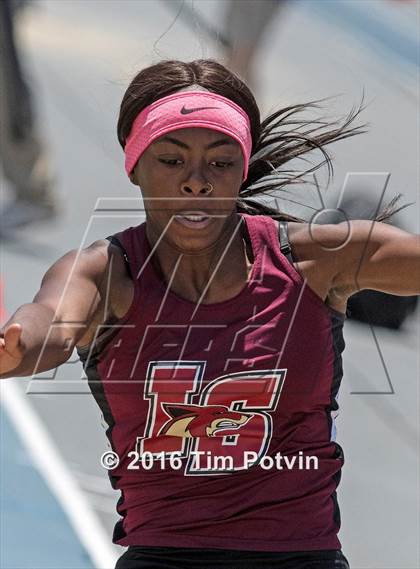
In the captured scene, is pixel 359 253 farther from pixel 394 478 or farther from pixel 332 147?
pixel 332 147

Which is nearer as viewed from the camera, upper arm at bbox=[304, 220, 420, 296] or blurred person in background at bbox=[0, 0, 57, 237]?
upper arm at bbox=[304, 220, 420, 296]

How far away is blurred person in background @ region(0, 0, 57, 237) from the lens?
4.99 m

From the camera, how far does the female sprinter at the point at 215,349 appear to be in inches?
87.4

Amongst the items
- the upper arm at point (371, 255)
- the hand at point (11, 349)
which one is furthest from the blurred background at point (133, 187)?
the hand at point (11, 349)

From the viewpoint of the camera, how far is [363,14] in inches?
179

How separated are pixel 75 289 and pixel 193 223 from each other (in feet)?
0.78

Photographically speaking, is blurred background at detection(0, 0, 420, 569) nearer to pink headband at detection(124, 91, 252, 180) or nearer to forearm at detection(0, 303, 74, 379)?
pink headband at detection(124, 91, 252, 180)

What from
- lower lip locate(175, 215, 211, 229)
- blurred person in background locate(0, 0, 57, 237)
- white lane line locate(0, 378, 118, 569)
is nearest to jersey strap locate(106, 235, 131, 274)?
lower lip locate(175, 215, 211, 229)

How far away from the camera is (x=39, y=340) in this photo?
1.95 m

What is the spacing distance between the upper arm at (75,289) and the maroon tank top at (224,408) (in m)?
0.07

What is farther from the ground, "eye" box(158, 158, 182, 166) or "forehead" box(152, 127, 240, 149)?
"forehead" box(152, 127, 240, 149)

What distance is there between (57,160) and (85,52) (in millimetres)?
508

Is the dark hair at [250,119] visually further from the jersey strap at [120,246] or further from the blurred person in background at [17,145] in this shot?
the blurred person in background at [17,145]

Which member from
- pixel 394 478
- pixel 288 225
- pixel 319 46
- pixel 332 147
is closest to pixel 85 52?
pixel 319 46
